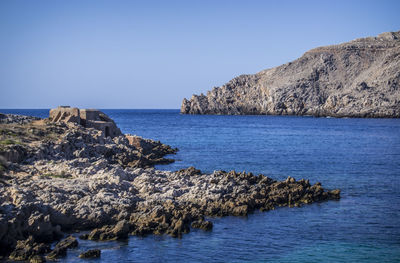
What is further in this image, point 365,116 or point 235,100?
point 235,100

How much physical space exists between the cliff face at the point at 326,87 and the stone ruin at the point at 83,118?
8740cm

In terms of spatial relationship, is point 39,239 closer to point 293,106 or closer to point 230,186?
point 230,186

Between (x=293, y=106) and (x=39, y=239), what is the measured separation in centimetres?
12594

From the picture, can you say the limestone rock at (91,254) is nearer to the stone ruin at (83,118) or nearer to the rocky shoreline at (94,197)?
the rocky shoreline at (94,197)

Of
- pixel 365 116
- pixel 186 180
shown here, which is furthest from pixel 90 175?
pixel 365 116

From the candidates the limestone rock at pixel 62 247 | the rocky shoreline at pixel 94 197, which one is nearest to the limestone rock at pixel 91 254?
the rocky shoreline at pixel 94 197

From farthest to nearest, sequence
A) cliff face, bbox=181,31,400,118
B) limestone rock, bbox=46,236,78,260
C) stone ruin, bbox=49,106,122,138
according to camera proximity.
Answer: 1. cliff face, bbox=181,31,400,118
2. stone ruin, bbox=49,106,122,138
3. limestone rock, bbox=46,236,78,260

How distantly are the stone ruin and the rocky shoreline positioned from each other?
23.5 feet

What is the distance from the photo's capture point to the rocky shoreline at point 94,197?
16562mm

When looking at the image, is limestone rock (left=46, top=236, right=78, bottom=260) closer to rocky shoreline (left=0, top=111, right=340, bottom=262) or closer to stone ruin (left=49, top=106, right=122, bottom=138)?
rocky shoreline (left=0, top=111, right=340, bottom=262)

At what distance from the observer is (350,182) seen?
29250mm

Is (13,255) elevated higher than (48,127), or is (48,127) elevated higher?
(48,127)

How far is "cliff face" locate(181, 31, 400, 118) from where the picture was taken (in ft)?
388

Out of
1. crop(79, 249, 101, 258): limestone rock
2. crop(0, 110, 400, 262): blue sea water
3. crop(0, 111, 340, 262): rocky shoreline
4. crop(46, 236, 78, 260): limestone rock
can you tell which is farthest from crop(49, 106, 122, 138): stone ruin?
crop(79, 249, 101, 258): limestone rock
